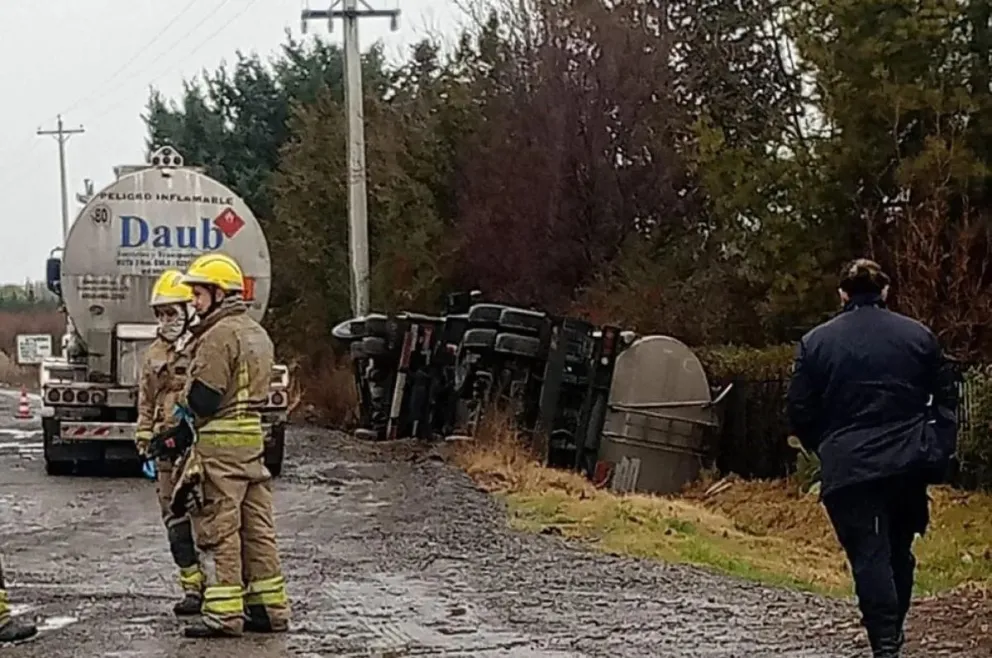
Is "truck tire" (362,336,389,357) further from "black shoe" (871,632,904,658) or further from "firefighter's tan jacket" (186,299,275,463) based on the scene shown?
"black shoe" (871,632,904,658)

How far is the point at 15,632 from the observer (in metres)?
8.62

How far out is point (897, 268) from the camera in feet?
63.6

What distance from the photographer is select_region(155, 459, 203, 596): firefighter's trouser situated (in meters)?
9.02

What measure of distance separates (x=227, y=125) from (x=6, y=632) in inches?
1536

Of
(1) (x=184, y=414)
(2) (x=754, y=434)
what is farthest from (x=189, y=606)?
(2) (x=754, y=434)

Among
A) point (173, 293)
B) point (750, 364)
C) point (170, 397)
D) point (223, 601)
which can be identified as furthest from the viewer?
point (750, 364)

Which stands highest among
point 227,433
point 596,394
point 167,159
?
point 167,159

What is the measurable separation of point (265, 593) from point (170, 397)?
1297mm

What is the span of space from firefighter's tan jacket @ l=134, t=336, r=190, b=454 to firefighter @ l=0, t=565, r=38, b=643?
3.58 feet

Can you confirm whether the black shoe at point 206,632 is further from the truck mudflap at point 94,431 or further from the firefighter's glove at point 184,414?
the truck mudflap at point 94,431

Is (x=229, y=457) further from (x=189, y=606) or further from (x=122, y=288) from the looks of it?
(x=122, y=288)

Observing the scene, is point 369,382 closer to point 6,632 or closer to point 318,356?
point 318,356

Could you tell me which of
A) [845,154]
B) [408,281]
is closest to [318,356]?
[408,281]

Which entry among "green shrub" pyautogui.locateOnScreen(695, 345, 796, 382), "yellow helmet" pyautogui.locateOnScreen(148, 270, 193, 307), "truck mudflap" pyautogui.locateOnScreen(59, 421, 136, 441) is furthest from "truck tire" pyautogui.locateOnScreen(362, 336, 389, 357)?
"yellow helmet" pyautogui.locateOnScreen(148, 270, 193, 307)
